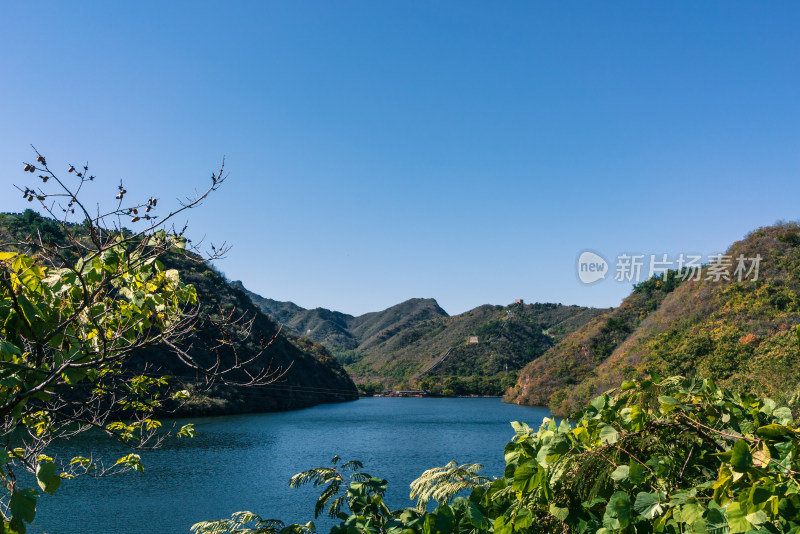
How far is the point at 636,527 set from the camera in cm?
148

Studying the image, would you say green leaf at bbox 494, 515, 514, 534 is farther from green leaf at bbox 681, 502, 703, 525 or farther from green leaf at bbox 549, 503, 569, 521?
green leaf at bbox 681, 502, 703, 525

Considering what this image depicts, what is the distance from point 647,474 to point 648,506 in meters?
0.21

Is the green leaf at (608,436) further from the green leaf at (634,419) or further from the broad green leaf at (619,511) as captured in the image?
the broad green leaf at (619,511)

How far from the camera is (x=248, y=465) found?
74.4 feet

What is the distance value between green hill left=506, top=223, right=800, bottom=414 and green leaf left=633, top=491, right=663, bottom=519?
19.7 meters

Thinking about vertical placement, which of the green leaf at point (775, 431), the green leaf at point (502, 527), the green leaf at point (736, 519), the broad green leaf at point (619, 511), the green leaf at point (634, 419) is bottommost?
the green leaf at point (502, 527)

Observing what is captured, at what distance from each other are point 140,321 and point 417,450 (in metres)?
28.0

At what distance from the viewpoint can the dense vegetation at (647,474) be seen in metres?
1.28

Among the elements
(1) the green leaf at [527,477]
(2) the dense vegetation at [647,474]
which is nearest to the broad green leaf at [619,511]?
(2) the dense vegetation at [647,474]

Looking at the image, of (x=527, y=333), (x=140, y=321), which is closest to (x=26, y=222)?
(x=140, y=321)

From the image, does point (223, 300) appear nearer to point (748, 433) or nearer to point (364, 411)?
point (364, 411)

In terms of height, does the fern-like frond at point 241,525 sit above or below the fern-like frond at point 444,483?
below

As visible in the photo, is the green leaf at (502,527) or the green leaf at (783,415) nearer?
the green leaf at (502,527)

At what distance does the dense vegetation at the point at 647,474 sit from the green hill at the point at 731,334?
1921 cm
